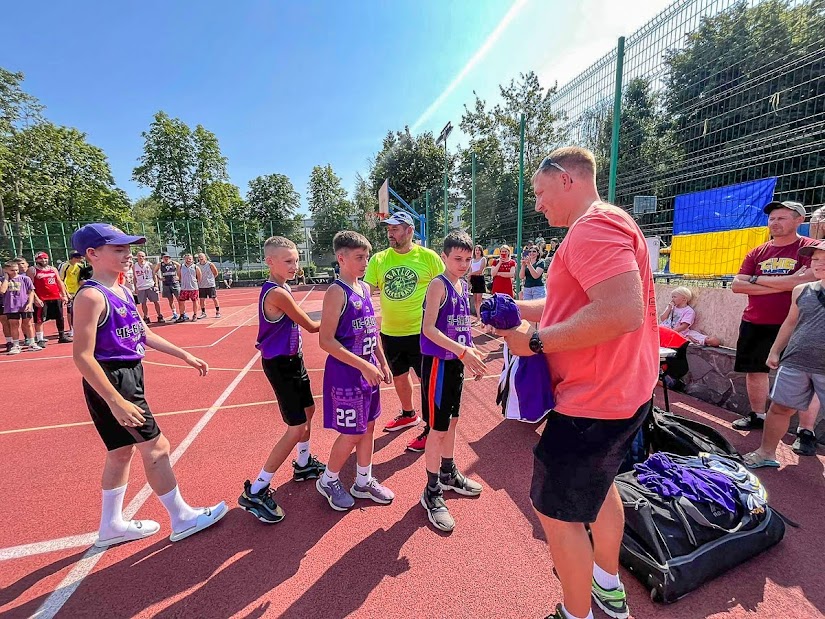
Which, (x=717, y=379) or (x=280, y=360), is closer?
(x=280, y=360)

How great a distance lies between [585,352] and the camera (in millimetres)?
1519

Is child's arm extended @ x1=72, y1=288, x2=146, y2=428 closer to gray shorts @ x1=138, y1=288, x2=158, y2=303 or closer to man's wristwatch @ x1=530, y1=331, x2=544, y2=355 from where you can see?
man's wristwatch @ x1=530, y1=331, x2=544, y2=355

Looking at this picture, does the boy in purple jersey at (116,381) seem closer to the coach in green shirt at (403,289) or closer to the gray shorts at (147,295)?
the coach in green shirt at (403,289)

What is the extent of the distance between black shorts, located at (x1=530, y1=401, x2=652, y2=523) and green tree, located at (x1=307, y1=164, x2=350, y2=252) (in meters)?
32.5

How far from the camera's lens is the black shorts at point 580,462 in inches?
59.5

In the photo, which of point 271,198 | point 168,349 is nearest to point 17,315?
point 168,349

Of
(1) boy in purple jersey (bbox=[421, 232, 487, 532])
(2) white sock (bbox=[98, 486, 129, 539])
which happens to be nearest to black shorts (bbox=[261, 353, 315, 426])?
(1) boy in purple jersey (bbox=[421, 232, 487, 532])

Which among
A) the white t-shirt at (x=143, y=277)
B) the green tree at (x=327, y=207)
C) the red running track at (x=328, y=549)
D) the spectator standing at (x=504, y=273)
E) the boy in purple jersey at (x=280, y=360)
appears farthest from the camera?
the green tree at (x=327, y=207)

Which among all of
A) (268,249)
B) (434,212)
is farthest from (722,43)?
(434,212)

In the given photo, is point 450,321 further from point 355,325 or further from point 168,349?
point 168,349

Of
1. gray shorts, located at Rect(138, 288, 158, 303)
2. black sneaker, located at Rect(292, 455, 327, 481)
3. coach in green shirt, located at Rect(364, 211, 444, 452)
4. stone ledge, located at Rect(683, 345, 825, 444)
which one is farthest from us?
gray shorts, located at Rect(138, 288, 158, 303)

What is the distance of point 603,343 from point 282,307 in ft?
6.72

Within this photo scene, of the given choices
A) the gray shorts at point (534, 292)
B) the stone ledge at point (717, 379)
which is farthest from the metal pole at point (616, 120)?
the gray shorts at point (534, 292)

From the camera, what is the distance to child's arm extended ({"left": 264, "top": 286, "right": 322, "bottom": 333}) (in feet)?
8.81
